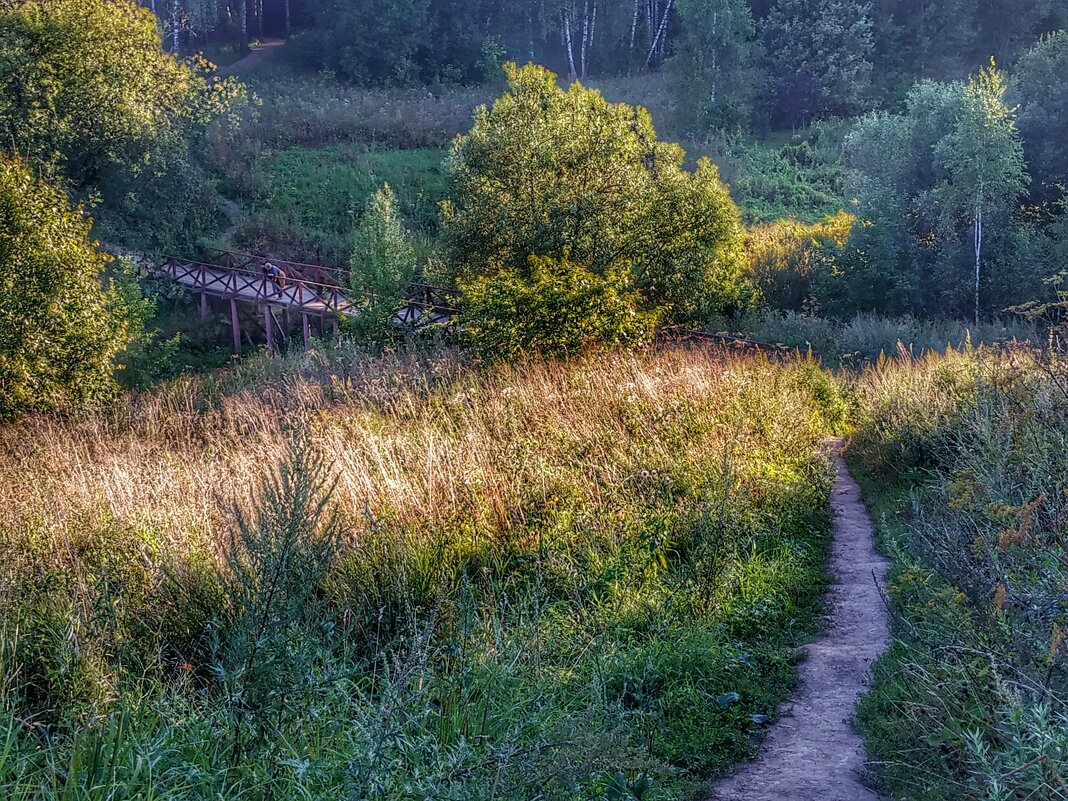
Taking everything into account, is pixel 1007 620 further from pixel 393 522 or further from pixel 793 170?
pixel 793 170

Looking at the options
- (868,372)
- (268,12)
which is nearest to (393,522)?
(868,372)

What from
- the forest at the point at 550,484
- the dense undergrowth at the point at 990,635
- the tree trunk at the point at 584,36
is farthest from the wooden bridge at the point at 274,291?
the tree trunk at the point at 584,36

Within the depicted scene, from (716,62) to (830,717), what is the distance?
43423 millimetres

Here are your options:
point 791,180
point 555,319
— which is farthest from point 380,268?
point 791,180

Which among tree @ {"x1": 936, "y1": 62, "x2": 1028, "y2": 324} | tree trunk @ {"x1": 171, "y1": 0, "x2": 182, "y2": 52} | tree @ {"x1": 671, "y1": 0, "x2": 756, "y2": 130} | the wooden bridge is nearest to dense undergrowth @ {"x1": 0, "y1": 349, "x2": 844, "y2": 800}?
the wooden bridge

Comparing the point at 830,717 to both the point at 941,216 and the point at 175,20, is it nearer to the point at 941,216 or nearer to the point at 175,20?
the point at 941,216

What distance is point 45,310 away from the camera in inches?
527

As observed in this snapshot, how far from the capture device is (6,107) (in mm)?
23562

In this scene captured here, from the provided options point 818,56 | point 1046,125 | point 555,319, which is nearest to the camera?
point 555,319

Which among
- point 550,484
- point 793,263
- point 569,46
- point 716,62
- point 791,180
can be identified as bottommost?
point 793,263

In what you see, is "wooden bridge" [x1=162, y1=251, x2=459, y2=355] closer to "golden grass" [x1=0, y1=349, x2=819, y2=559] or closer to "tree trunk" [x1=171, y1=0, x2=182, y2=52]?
"golden grass" [x1=0, y1=349, x2=819, y2=559]

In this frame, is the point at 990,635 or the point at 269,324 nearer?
the point at 990,635

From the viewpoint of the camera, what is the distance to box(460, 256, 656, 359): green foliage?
11.5 meters

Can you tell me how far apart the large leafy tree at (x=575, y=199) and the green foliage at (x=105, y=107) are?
41.9 ft
